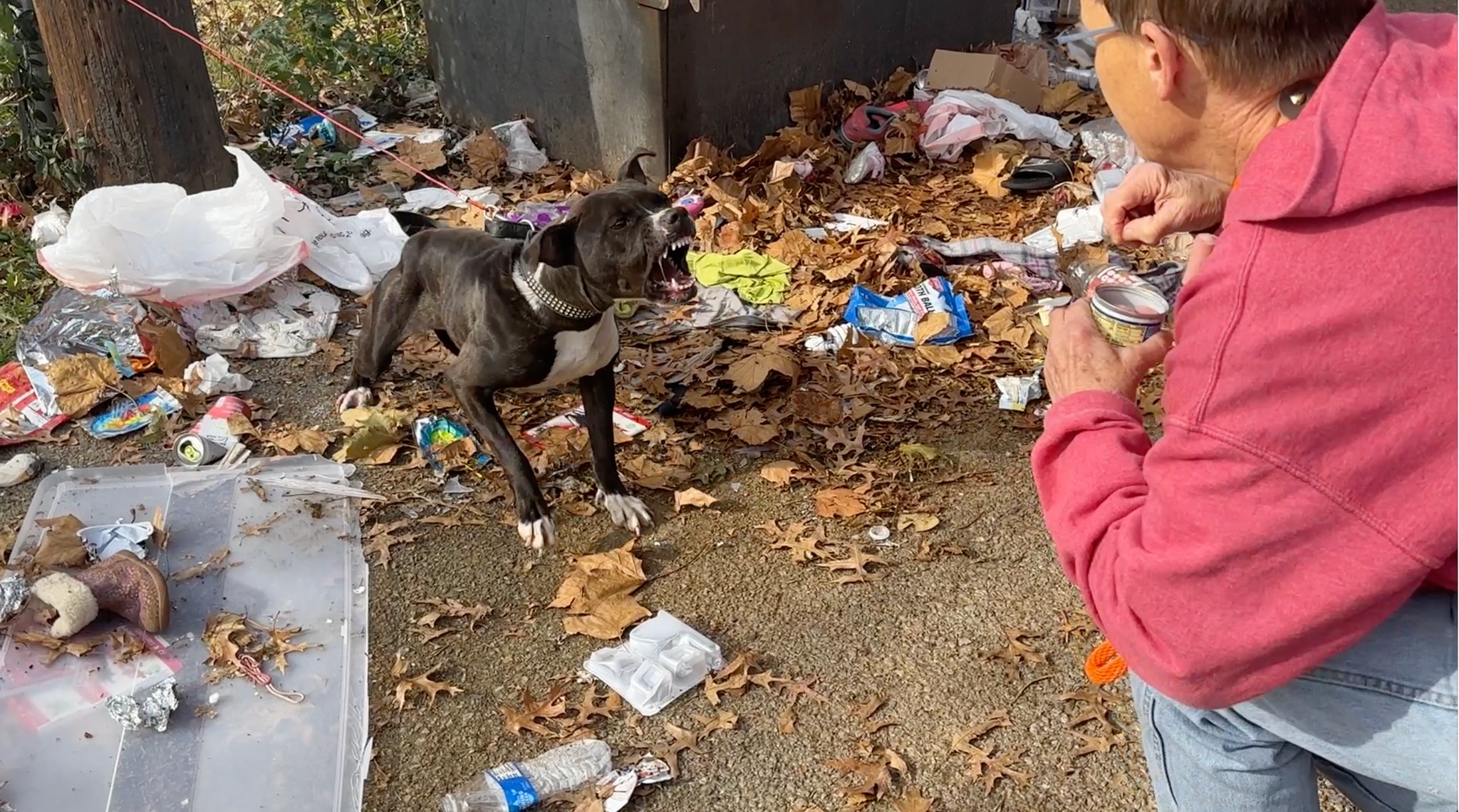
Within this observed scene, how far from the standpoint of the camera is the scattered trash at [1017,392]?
15.4ft

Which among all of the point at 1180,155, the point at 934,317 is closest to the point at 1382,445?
the point at 1180,155

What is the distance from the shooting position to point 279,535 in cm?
394

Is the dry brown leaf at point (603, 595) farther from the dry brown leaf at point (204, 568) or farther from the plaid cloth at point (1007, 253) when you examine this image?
the plaid cloth at point (1007, 253)

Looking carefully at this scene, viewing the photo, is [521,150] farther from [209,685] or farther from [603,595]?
[209,685]

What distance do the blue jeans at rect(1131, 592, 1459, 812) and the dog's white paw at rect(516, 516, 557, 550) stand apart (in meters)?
2.37

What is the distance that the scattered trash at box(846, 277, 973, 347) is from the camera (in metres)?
5.19

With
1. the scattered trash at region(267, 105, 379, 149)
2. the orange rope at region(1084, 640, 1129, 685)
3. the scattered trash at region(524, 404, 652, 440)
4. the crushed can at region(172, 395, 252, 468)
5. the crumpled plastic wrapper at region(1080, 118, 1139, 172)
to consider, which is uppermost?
the scattered trash at region(267, 105, 379, 149)

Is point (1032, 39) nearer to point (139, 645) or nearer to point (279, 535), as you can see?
point (279, 535)

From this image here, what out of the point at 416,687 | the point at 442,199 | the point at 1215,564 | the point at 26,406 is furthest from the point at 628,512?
the point at 442,199

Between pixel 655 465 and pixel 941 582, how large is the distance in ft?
4.10

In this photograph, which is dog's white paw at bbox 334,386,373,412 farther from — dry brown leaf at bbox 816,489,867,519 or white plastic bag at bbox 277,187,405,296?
dry brown leaf at bbox 816,489,867,519

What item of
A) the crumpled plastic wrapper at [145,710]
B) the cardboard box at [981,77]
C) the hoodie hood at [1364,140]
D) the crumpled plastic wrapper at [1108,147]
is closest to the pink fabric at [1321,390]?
the hoodie hood at [1364,140]

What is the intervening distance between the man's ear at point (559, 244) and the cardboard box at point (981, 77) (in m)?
4.59

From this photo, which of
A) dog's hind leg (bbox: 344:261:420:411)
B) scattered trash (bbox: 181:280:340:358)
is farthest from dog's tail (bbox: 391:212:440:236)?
scattered trash (bbox: 181:280:340:358)
